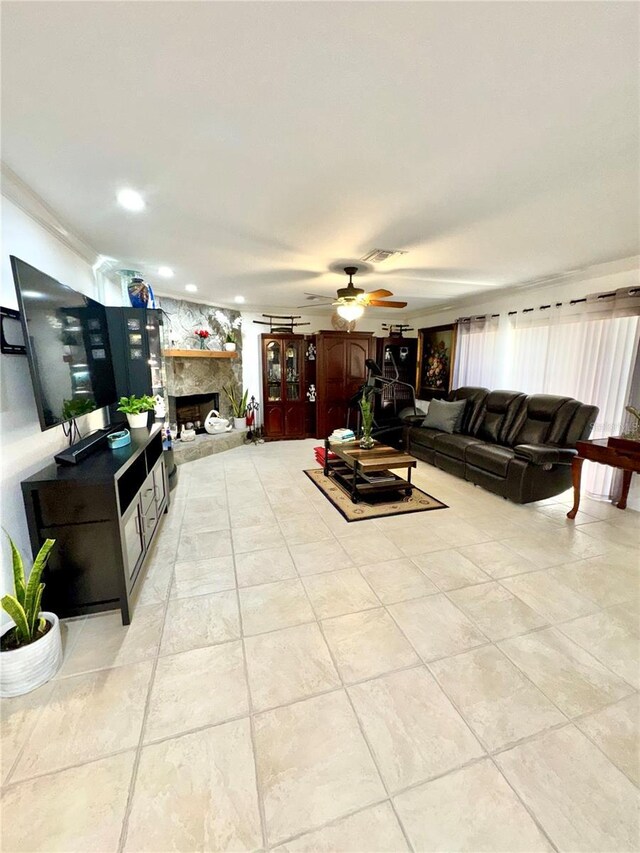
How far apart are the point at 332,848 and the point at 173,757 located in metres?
0.61

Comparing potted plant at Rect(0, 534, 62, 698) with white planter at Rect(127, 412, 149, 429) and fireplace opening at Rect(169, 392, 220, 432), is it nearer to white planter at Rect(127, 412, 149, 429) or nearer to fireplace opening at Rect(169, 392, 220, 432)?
white planter at Rect(127, 412, 149, 429)

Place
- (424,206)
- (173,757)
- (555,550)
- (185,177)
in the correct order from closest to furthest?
1. (173,757)
2. (185,177)
3. (424,206)
4. (555,550)

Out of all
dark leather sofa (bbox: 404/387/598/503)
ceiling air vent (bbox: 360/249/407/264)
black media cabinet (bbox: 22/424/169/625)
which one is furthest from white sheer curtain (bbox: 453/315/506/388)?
black media cabinet (bbox: 22/424/169/625)

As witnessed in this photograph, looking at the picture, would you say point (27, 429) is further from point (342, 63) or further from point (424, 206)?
point (424, 206)

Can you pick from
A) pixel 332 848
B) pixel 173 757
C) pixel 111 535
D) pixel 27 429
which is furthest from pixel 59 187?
pixel 332 848

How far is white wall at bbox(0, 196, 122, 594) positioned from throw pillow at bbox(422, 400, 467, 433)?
4287 millimetres

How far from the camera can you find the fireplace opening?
5211mm

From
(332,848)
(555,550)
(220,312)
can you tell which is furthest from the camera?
(220,312)

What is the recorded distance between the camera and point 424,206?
6.72 feet

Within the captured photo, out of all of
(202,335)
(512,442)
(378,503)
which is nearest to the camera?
(378,503)

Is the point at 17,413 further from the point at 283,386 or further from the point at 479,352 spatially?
the point at 479,352

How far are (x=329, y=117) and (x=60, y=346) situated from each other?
6.18 feet

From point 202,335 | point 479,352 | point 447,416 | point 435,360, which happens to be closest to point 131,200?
point 202,335

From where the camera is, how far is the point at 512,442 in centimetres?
403
